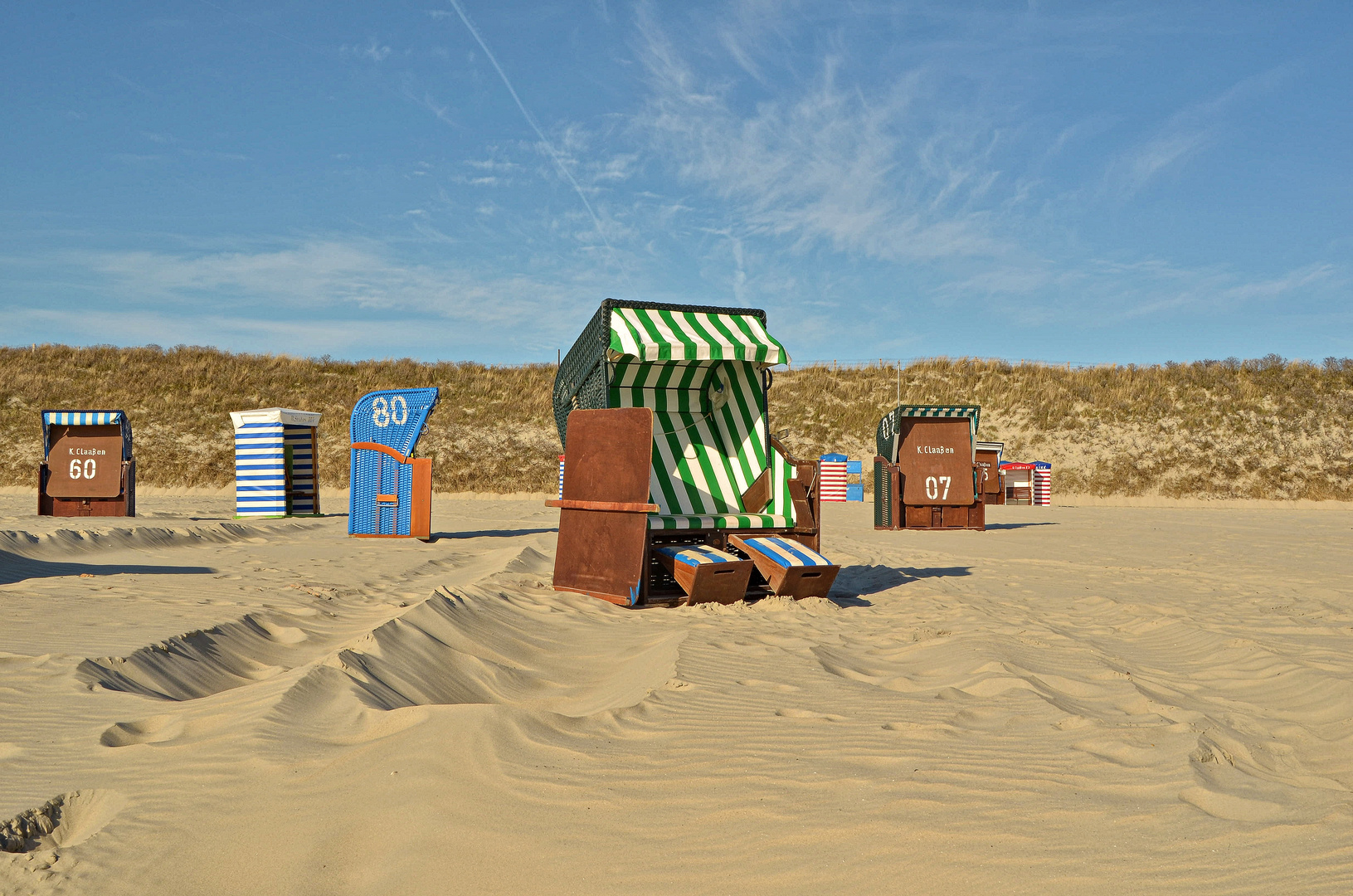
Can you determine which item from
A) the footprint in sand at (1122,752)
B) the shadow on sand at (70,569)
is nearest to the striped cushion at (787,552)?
the footprint in sand at (1122,752)

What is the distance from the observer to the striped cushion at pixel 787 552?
23.1ft

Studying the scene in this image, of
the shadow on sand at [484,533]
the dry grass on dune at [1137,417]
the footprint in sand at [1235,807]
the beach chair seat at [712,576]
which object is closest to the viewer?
the footprint in sand at [1235,807]

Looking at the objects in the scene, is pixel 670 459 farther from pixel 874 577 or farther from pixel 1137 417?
pixel 1137 417

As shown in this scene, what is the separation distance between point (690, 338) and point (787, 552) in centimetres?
228

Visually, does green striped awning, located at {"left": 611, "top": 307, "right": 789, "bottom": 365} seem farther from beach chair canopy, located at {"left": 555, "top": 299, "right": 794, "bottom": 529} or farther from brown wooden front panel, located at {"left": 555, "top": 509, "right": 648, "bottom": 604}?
brown wooden front panel, located at {"left": 555, "top": 509, "right": 648, "bottom": 604}

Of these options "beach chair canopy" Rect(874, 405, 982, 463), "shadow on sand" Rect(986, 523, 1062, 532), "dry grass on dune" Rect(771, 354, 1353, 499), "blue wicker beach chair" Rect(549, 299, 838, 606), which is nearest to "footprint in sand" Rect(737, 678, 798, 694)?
"blue wicker beach chair" Rect(549, 299, 838, 606)

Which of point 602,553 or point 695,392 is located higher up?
point 695,392

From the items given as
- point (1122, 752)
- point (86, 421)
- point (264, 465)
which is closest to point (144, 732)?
point (1122, 752)

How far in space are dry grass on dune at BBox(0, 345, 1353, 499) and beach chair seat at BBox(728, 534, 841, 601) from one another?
92.7 ft

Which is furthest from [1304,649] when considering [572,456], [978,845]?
[572,456]

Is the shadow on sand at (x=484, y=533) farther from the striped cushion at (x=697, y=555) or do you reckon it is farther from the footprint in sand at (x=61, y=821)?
the footprint in sand at (x=61, y=821)

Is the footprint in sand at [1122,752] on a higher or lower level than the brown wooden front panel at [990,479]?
lower

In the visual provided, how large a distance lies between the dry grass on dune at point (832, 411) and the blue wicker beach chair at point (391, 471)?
21100mm

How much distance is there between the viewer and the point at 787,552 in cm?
724
